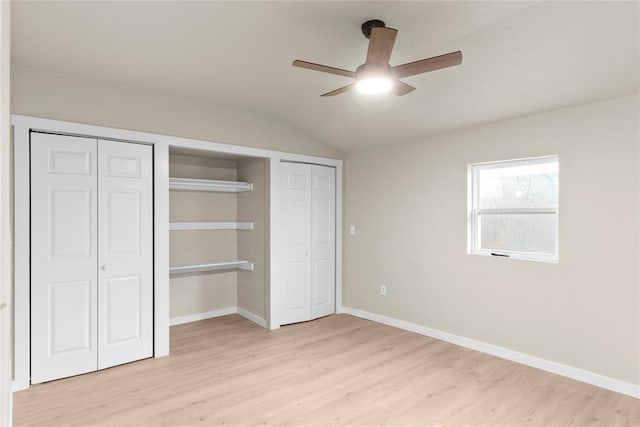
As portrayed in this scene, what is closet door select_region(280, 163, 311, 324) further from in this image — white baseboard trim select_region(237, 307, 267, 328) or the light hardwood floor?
the light hardwood floor

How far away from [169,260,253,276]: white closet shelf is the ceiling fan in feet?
9.91

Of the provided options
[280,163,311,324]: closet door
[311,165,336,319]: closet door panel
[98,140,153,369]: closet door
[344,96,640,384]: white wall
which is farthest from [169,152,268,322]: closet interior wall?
[344,96,640,384]: white wall

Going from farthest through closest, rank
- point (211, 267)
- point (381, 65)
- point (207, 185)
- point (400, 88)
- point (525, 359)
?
1. point (211, 267)
2. point (207, 185)
3. point (525, 359)
4. point (400, 88)
5. point (381, 65)

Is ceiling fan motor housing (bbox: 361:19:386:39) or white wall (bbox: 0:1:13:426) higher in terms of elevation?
ceiling fan motor housing (bbox: 361:19:386:39)

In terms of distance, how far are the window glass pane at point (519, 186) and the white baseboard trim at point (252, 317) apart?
297 centimetres

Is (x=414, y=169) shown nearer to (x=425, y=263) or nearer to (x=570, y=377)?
(x=425, y=263)

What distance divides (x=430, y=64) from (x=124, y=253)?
311 cm

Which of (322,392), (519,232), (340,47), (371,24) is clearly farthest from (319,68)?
(519,232)

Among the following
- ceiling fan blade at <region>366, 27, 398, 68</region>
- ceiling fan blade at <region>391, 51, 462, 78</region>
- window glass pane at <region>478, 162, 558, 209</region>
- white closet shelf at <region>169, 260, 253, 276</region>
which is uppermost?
ceiling fan blade at <region>366, 27, 398, 68</region>

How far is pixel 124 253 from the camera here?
3479 mm

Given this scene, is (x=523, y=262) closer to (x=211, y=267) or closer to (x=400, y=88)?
(x=400, y=88)

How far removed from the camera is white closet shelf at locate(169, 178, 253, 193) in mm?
4332

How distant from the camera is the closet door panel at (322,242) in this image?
5020 mm

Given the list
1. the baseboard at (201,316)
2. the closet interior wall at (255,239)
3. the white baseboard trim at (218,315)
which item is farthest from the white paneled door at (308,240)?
the baseboard at (201,316)
